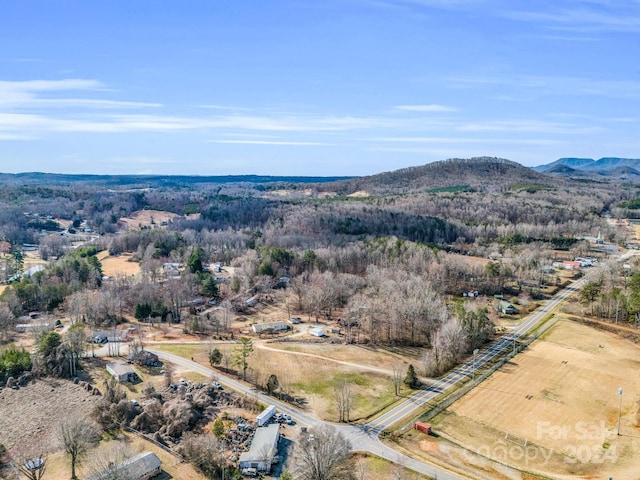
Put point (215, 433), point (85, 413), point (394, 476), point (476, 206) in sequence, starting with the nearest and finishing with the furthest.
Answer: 1. point (394, 476)
2. point (215, 433)
3. point (85, 413)
4. point (476, 206)

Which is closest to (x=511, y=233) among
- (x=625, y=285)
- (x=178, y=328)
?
(x=625, y=285)

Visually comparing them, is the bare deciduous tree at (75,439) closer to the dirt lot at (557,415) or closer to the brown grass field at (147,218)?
the dirt lot at (557,415)

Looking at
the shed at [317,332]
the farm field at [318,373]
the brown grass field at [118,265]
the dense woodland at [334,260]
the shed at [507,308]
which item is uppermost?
the dense woodland at [334,260]

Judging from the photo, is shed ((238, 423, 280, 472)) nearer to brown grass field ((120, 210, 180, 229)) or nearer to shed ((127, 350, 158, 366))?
shed ((127, 350, 158, 366))

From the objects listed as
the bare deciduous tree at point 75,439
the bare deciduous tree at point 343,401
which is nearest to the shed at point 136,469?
the bare deciduous tree at point 75,439

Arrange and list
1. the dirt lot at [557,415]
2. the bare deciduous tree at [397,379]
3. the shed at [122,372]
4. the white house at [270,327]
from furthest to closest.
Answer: the white house at [270,327] < the shed at [122,372] < the bare deciduous tree at [397,379] < the dirt lot at [557,415]


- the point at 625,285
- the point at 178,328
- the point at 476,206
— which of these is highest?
the point at 476,206

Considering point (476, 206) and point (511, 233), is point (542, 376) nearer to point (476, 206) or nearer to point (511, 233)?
point (511, 233)

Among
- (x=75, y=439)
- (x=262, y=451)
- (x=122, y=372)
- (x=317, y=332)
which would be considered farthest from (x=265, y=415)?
(x=317, y=332)
